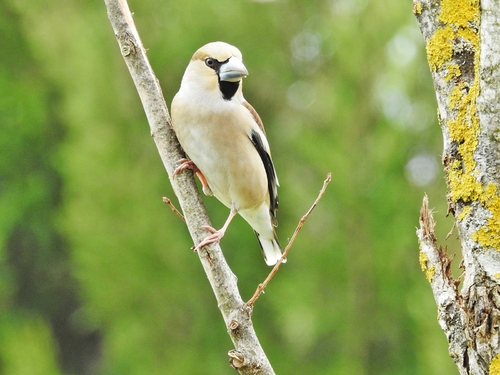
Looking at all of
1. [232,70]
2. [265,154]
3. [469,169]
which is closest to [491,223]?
[469,169]

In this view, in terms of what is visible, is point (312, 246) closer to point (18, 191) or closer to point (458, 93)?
point (458, 93)

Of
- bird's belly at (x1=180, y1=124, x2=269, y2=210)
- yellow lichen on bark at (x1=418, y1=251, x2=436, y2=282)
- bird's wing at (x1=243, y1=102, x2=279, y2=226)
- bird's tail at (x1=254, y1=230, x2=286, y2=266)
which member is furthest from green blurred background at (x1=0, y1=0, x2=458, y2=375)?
yellow lichen on bark at (x1=418, y1=251, x2=436, y2=282)

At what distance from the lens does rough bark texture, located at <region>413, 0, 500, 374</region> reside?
1820 millimetres

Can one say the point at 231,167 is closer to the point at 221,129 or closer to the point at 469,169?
the point at 221,129

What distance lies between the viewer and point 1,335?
7367 millimetres

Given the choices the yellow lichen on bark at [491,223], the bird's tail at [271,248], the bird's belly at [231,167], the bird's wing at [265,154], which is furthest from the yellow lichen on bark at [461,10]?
the bird's tail at [271,248]

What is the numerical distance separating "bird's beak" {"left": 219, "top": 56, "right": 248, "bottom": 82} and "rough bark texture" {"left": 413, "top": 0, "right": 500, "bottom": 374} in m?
1.16

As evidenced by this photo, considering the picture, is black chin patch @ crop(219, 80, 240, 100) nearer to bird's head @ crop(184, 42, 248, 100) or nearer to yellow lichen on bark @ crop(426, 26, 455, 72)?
bird's head @ crop(184, 42, 248, 100)

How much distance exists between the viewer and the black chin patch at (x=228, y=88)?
3.33 meters

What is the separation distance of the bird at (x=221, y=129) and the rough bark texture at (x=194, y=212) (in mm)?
454

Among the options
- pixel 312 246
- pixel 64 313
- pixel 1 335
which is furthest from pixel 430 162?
pixel 64 313

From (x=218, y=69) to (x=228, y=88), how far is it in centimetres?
14

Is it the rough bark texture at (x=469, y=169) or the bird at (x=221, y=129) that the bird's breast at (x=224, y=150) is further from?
the rough bark texture at (x=469, y=169)

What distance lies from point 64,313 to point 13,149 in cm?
248
